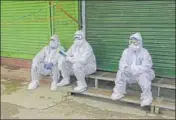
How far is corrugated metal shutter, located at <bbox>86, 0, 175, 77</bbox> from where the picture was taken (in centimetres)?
533

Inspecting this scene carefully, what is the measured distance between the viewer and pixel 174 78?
5.38 m

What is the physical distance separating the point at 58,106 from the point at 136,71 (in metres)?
1.51

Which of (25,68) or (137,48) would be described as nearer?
(137,48)

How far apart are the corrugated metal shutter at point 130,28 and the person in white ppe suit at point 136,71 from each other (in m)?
0.62

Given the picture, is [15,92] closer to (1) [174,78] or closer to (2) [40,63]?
(2) [40,63]

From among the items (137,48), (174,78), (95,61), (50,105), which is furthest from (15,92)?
(174,78)

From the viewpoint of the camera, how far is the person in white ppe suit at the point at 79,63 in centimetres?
538

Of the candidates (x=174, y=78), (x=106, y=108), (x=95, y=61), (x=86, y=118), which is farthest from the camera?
(x=95, y=61)

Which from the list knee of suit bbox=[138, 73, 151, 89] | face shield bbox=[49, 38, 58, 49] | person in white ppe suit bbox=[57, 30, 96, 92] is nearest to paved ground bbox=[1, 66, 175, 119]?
person in white ppe suit bbox=[57, 30, 96, 92]

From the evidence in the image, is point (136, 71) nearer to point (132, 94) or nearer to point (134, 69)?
point (134, 69)

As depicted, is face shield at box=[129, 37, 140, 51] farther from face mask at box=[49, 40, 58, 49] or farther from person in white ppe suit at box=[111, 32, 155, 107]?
face mask at box=[49, 40, 58, 49]

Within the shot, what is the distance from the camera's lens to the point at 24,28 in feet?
23.4

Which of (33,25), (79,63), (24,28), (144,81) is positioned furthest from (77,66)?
(24,28)

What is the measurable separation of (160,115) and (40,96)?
2.30 m
